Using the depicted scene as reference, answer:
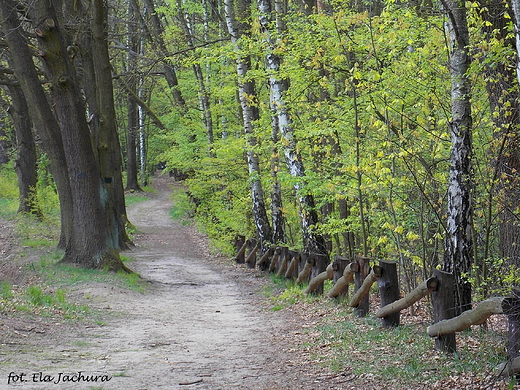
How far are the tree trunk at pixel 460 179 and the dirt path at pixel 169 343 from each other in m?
2.24

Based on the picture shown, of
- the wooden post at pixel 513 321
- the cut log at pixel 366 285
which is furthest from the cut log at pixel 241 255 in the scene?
the wooden post at pixel 513 321

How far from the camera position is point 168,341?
8922 millimetres

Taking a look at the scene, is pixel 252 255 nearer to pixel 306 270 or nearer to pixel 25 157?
pixel 306 270

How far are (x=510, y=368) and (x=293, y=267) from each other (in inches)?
366

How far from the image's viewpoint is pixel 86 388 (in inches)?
232

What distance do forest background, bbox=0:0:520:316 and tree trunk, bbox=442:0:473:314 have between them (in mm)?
28

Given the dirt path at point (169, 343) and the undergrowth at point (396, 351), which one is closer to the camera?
the undergrowth at point (396, 351)

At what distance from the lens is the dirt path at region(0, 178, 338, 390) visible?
6480 mm

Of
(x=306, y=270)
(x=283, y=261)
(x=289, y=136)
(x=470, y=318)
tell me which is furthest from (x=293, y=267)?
(x=470, y=318)

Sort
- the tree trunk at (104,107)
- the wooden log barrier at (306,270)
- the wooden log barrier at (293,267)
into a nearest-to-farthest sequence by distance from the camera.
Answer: the wooden log barrier at (306,270) < the wooden log barrier at (293,267) < the tree trunk at (104,107)

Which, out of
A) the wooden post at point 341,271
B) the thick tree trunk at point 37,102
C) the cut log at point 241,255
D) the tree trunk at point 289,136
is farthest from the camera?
the cut log at point 241,255

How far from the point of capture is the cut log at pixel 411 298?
7.08 m

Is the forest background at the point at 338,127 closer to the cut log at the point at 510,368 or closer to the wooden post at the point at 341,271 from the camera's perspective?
the wooden post at the point at 341,271

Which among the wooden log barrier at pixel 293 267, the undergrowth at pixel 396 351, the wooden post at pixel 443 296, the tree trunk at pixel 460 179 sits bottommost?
the undergrowth at pixel 396 351
